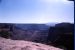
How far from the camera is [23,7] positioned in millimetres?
2262

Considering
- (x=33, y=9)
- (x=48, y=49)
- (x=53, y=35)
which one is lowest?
(x=48, y=49)

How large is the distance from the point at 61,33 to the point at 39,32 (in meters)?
0.31

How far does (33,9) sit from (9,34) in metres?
0.50

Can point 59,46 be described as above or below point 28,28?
below

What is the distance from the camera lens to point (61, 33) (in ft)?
7.19

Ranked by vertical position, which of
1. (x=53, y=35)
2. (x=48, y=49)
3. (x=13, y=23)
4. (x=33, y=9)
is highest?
(x=33, y=9)

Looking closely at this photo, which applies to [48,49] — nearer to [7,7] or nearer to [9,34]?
[9,34]

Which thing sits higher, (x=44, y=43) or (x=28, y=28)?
(x=28, y=28)

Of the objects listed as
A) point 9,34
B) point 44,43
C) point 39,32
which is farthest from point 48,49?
point 9,34

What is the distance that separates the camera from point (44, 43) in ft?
7.20

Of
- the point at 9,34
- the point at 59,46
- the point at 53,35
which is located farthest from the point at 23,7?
the point at 59,46

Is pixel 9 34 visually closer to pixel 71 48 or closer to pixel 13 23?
pixel 13 23

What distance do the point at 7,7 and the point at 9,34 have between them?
40 cm

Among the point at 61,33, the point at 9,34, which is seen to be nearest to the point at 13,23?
the point at 9,34
